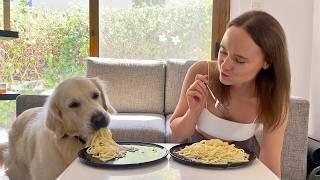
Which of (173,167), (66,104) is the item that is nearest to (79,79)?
(66,104)

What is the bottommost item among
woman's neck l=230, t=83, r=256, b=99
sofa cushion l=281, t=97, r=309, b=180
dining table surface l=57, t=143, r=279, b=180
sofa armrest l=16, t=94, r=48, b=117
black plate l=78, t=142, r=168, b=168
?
sofa cushion l=281, t=97, r=309, b=180

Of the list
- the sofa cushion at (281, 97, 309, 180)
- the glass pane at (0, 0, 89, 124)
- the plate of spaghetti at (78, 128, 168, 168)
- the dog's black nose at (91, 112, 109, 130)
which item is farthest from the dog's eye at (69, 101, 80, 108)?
the glass pane at (0, 0, 89, 124)

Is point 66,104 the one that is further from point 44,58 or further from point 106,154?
point 44,58

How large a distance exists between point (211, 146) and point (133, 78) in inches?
79.7

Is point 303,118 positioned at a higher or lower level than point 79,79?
lower

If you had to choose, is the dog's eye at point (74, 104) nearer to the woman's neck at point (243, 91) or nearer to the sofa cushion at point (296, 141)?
the woman's neck at point (243, 91)

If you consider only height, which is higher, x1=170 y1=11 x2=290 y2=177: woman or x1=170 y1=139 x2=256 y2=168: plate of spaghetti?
x1=170 y1=11 x2=290 y2=177: woman

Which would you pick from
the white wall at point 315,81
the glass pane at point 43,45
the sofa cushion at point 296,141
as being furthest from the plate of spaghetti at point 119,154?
the glass pane at point 43,45

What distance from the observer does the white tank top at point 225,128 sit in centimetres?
120

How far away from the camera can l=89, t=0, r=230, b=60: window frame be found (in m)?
3.68

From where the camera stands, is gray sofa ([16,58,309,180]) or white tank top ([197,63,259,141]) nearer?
white tank top ([197,63,259,141])

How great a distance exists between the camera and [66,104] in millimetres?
1511

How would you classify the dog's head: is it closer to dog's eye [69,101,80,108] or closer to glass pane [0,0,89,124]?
dog's eye [69,101,80,108]

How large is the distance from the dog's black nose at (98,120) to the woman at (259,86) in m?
0.27
